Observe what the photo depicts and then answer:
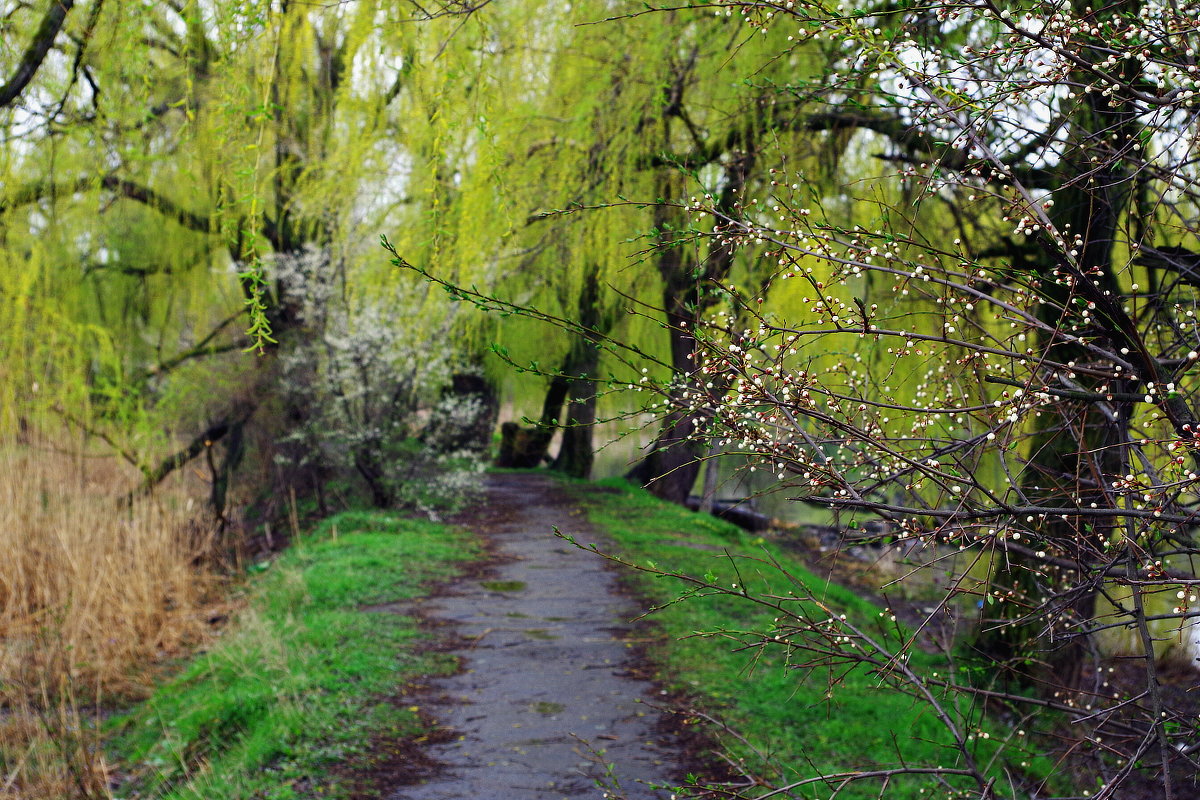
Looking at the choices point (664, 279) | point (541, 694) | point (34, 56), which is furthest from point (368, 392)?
point (34, 56)

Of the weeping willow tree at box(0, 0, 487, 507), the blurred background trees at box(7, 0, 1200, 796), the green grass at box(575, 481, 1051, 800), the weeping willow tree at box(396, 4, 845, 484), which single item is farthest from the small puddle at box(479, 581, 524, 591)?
the weeping willow tree at box(0, 0, 487, 507)

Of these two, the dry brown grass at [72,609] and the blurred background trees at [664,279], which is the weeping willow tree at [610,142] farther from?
the dry brown grass at [72,609]

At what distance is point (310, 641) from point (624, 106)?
3966 millimetres

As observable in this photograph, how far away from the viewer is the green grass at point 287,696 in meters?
4.81

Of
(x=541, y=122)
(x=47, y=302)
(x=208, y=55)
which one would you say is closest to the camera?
(x=541, y=122)

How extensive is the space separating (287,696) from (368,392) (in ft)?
19.8

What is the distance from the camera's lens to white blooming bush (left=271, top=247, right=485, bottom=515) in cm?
1113

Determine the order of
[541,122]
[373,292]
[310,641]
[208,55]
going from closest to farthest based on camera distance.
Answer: [310,641]
[541,122]
[373,292]
[208,55]

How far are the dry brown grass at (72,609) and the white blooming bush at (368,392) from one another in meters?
2.75

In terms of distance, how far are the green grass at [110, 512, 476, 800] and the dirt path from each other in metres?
0.33

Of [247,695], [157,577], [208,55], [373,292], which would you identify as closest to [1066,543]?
[247,695]

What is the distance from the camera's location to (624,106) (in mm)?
6559

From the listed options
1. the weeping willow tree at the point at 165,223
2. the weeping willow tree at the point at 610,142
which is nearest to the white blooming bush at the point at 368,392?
the weeping willow tree at the point at 165,223

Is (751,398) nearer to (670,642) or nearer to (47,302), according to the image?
(670,642)
